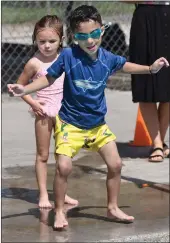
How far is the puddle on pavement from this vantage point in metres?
5.41

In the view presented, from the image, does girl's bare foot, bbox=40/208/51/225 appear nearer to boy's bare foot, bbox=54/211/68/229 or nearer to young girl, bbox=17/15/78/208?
young girl, bbox=17/15/78/208

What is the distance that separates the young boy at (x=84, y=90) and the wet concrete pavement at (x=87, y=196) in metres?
0.25

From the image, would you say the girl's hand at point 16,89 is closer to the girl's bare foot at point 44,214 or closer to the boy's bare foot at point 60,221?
the boy's bare foot at point 60,221

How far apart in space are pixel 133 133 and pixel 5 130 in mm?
1480

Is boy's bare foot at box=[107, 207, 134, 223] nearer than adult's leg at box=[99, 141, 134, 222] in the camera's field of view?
No

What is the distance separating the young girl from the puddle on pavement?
0.63 feet

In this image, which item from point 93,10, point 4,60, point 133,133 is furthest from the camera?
point 4,60

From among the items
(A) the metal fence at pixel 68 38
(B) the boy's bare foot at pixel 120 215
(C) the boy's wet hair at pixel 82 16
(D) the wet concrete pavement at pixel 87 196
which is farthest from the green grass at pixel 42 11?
(C) the boy's wet hair at pixel 82 16

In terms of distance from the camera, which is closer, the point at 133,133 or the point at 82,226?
the point at 82,226

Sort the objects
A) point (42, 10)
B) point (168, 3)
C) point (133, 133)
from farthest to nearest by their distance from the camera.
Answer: point (42, 10), point (133, 133), point (168, 3)

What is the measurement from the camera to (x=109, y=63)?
16.4 feet

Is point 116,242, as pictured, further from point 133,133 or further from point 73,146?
point 133,133

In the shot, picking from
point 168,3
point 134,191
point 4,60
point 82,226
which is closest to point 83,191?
point 134,191

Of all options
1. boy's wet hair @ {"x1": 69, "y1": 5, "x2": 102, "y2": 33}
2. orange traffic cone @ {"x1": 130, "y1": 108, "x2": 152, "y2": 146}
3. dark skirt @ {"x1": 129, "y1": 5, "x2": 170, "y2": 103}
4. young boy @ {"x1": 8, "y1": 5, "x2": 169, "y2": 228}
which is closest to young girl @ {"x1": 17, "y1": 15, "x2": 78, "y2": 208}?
young boy @ {"x1": 8, "y1": 5, "x2": 169, "y2": 228}
